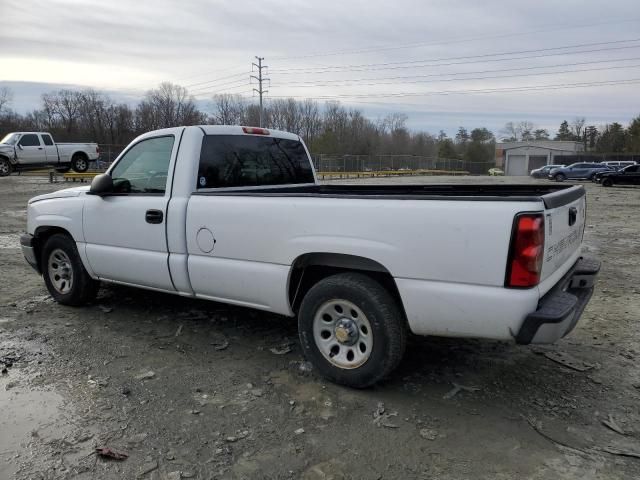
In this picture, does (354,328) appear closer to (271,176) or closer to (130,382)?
(130,382)

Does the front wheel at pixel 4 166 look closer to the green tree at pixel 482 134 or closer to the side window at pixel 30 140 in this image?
the side window at pixel 30 140

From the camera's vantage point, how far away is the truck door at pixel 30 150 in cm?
2564

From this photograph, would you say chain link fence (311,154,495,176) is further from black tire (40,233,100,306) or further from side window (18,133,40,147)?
black tire (40,233,100,306)

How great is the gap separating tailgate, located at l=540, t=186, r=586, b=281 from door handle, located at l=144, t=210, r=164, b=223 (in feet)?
10.2

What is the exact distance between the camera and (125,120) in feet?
293

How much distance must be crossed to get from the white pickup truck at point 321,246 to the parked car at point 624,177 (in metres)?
32.9

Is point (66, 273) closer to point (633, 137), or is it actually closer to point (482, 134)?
point (633, 137)

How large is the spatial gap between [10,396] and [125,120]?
93666 mm

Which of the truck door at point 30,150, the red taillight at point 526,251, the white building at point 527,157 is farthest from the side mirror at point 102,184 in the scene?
the white building at point 527,157

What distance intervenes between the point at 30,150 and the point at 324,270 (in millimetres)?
26601

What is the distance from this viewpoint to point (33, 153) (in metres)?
25.8

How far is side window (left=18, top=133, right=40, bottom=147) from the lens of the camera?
2570cm

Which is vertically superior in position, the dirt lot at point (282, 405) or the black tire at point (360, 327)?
the black tire at point (360, 327)

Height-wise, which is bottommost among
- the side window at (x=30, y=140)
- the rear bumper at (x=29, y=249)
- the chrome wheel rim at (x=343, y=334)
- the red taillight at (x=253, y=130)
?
the chrome wheel rim at (x=343, y=334)
